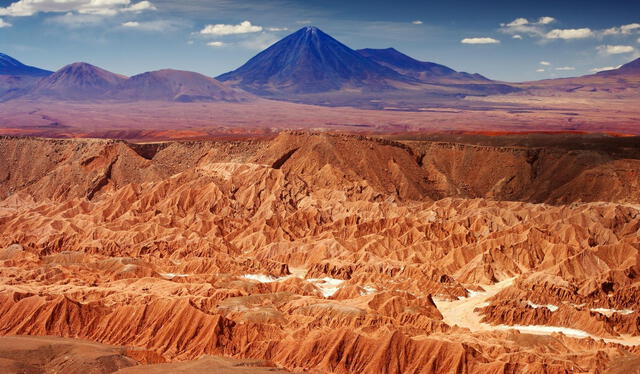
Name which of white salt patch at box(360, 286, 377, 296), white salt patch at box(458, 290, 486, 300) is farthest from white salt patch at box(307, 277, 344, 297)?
white salt patch at box(458, 290, 486, 300)

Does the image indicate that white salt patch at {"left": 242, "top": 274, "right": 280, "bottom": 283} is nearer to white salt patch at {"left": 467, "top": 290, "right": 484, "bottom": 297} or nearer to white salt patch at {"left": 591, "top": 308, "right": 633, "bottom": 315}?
white salt patch at {"left": 467, "top": 290, "right": 484, "bottom": 297}

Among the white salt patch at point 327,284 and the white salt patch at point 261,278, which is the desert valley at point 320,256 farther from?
the white salt patch at point 327,284

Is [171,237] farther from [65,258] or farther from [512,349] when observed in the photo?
[512,349]

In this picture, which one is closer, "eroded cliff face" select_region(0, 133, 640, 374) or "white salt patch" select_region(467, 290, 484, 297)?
"eroded cliff face" select_region(0, 133, 640, 374)

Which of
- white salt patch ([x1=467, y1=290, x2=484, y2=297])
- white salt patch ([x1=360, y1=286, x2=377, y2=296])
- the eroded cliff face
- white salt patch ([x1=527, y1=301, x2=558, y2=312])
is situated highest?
the eroded cliff face

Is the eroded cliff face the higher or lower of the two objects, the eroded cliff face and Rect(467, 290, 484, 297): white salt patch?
the higher

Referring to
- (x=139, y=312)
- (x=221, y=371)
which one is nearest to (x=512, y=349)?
(x=221, y=371)
